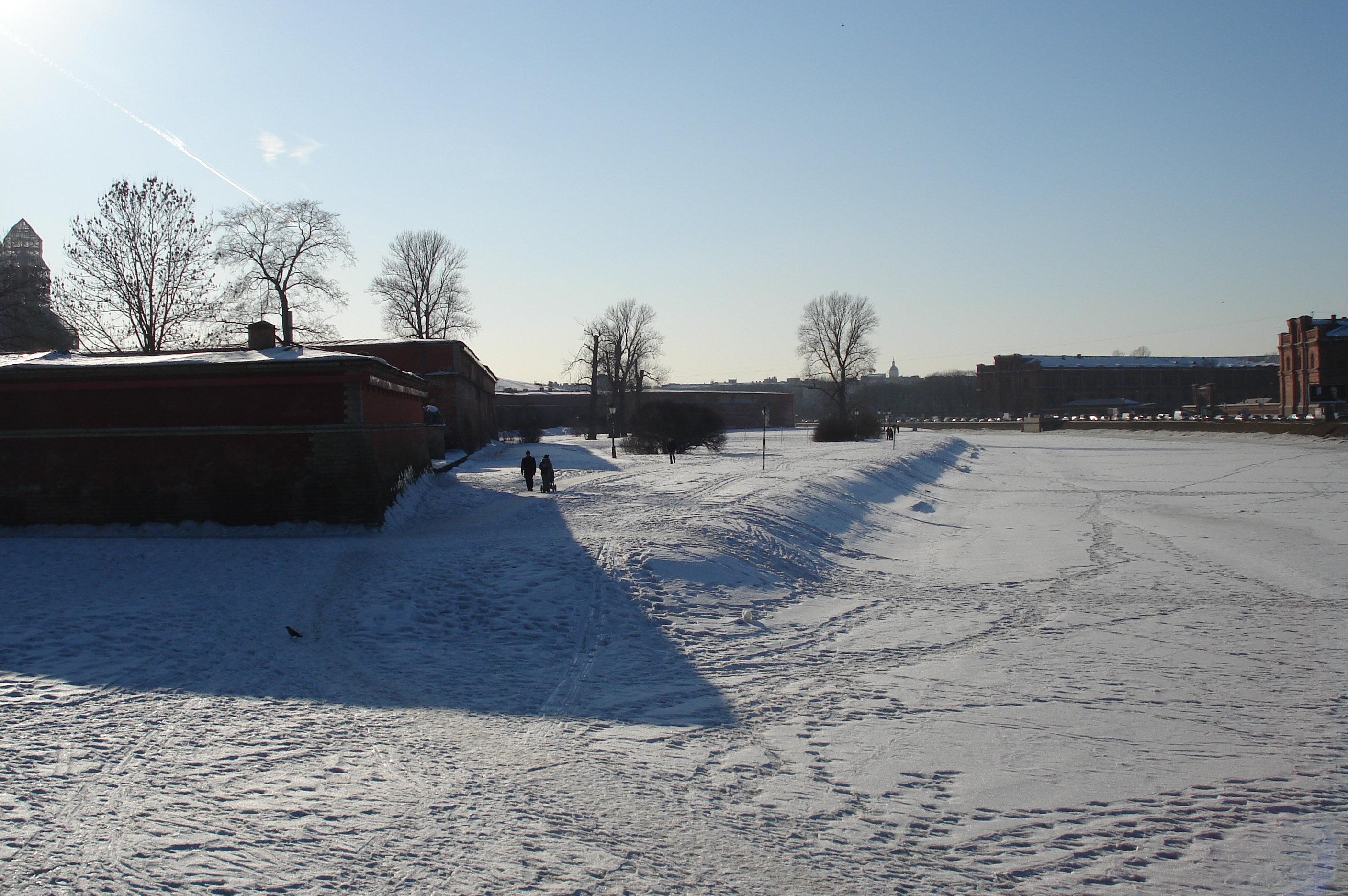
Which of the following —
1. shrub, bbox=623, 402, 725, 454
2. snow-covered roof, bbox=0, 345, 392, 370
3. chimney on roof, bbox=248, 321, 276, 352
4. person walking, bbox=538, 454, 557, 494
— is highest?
chimney on roof, bbox=248, 321, 276, 352

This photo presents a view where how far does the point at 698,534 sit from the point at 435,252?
53268 millimetres

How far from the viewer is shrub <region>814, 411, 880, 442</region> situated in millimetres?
54219

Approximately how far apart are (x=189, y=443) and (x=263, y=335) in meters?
4.67

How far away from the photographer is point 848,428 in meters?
54.6

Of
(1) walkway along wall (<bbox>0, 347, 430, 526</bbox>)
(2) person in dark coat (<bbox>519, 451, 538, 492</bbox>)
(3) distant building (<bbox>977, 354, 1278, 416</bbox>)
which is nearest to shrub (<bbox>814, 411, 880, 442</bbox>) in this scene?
(2) person in dark coat (<bbox>519, 451, 538, 492</bbox>)

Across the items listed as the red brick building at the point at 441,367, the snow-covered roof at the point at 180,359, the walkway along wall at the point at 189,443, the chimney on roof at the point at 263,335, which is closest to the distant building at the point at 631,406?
the red brick building at the point at 441,367

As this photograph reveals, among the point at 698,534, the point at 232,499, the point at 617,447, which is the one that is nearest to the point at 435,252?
the point at 617,447

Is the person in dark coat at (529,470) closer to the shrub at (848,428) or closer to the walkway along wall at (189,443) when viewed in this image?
the walkway along wall at (189,443)

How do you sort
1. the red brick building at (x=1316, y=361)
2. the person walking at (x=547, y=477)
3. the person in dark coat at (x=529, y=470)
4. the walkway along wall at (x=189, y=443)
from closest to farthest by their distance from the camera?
the walkway along wall at (x=189, y=443) < the person walking at (x=547, y=477) < the person in dark coat at (x=529, y=470) < the red brick building at (x=1316, y=361)

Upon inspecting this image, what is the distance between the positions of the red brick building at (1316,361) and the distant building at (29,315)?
84.6 meters

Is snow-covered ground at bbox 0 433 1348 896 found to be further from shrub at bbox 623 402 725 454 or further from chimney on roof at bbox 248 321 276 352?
shrub at bbox 623 402 725 454

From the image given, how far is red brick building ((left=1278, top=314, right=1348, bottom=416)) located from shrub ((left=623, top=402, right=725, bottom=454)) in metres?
58.7

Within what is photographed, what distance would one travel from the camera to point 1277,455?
4053 centimetres

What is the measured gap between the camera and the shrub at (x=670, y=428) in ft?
129
